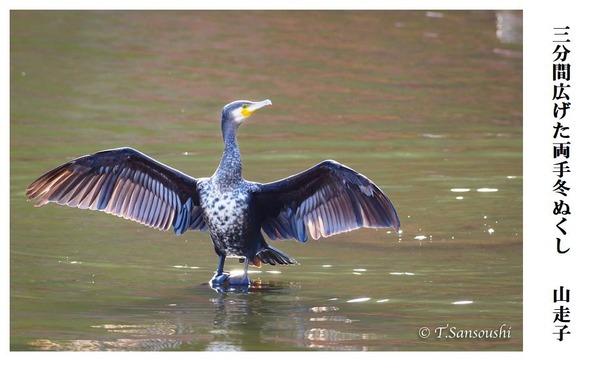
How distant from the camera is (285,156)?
1341 cm

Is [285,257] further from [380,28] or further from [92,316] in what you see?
[380,28]

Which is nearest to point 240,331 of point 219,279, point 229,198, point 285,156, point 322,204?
point 219,279

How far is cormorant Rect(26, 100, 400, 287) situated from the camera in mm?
8656

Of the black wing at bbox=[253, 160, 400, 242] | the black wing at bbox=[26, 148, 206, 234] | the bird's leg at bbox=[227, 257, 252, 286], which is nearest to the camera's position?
the black wing at bbox=[253, 160, 400, 242]

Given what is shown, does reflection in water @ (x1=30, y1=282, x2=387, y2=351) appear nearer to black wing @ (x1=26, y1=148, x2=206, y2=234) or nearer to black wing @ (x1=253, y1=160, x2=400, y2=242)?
black wing @ (x1=253, y1=160, x2=400, y2=242)

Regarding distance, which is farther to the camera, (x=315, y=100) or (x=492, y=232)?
(x=315, y=100)

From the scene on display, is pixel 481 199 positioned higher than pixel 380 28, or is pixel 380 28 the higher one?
pixel 380 28

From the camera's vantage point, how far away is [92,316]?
8.24 metres

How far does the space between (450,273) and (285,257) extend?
1331 millimetres

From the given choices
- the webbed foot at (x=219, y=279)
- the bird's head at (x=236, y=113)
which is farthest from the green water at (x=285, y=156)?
the bird's head at (x=236, y=113)

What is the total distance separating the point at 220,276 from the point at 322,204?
3.26ft

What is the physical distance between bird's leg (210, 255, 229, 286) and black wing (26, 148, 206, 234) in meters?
0.40

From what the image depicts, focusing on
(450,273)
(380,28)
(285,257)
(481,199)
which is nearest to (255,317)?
(285,257)

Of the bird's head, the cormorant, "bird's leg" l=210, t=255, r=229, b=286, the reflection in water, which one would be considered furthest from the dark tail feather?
the bird's head
